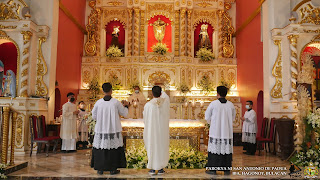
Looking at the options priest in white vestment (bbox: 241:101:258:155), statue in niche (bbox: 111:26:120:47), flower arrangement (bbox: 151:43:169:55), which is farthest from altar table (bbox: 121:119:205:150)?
statue in niche (bbox: 111:26:120:47)

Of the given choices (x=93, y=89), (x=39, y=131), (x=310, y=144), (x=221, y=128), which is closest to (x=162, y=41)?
(x=93, y=89)

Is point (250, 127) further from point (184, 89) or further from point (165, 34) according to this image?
point (165, 34)

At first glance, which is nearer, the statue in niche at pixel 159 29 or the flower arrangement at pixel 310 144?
the flower arrangement at pixel 310 144

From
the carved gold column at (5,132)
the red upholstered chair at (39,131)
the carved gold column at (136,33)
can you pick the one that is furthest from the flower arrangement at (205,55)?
the carved gold column at (5,132)

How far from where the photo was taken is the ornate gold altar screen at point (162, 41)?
1309 centimetres

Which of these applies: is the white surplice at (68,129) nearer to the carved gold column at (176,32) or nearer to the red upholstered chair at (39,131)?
the red upholstered chair at (39,131)

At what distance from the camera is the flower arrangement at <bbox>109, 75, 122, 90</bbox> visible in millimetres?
13000

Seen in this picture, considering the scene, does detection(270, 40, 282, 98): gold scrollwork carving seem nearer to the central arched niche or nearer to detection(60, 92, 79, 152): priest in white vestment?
the central arched niche

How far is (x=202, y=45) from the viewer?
13453 millimetres

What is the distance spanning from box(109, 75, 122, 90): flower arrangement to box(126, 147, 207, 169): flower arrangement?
641 centimetres

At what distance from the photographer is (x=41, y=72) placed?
9.24 m

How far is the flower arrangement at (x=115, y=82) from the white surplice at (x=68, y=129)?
388 cm

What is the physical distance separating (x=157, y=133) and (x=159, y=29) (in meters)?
8.33

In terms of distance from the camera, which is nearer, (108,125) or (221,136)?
(108,125)
